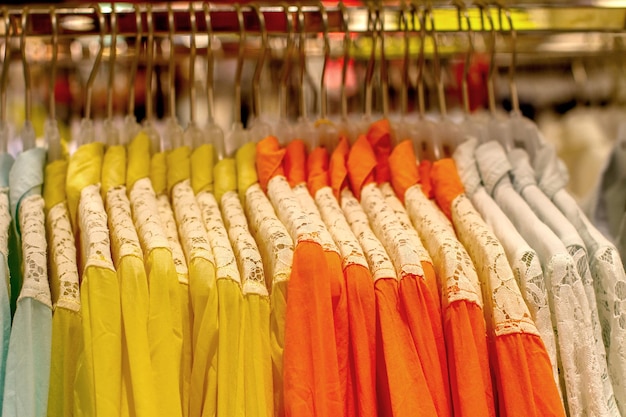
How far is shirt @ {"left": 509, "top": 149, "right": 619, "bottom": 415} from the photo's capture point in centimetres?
75

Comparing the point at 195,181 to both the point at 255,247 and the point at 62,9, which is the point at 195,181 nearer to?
the point at 255,247

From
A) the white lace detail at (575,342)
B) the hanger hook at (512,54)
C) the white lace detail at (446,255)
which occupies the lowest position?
the white lace detail at (575,342)

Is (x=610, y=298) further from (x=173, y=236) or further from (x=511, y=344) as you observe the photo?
(x=173, y=236)

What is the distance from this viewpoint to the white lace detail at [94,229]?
0.73m

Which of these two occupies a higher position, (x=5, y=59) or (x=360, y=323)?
(x=5, y=59)

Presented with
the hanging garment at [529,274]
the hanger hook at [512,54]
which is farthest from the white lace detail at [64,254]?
the hanger hook at [512,54]

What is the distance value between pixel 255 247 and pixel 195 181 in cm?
16

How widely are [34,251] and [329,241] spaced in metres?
0.31

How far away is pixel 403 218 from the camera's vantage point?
850 mm

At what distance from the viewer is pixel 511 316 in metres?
0.73

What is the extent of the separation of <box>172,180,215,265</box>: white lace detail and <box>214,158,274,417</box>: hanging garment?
4 cm

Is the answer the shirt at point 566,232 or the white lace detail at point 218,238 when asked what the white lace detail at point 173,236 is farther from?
the shirt at point 566,232

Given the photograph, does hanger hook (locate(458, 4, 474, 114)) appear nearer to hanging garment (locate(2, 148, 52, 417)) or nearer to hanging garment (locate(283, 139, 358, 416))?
hanging garment (locate(283, 139, 358, 416))

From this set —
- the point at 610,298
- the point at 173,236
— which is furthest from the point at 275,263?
the point at 610,298
